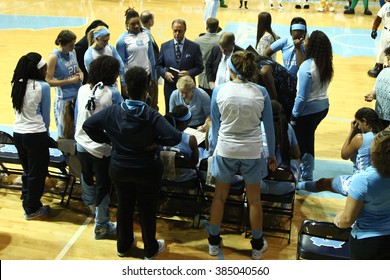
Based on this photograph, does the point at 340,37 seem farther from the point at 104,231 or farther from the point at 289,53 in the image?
the point at 104,231

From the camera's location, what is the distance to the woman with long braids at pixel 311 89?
14.3 feet

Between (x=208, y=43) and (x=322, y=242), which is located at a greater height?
(x=208, y=43)

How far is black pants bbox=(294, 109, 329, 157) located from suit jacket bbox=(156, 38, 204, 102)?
5.09ft

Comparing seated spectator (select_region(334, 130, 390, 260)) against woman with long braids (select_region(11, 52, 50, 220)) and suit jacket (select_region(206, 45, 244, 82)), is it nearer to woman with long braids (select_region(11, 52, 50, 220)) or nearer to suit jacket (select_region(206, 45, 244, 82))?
woman with long braids (select_region(11, 52, 50, 220))

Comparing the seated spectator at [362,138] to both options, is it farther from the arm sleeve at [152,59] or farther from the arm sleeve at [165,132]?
the arm sleeve at [152,59]

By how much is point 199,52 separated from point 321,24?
9.53m

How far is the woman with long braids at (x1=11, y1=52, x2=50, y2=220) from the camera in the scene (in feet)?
13.1

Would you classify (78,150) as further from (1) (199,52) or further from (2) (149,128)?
(1) (199,52)

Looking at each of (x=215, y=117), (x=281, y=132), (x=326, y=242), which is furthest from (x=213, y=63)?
(x=326, y=242)

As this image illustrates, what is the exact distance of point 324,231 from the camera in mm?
3533

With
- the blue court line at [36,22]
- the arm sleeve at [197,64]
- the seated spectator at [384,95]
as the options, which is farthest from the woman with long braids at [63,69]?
the blue court line at [36,22]

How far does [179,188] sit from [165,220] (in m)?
0.33

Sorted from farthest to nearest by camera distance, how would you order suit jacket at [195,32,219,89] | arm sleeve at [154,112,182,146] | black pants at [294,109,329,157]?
suit jacket at [195,32,219,89] → black pants at [294,109,329,157] → arm sleeve at [154,112,182,146]

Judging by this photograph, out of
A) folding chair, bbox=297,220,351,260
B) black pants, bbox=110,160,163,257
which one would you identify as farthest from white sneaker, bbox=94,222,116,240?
folding chair, bbox=297,220,351,260
